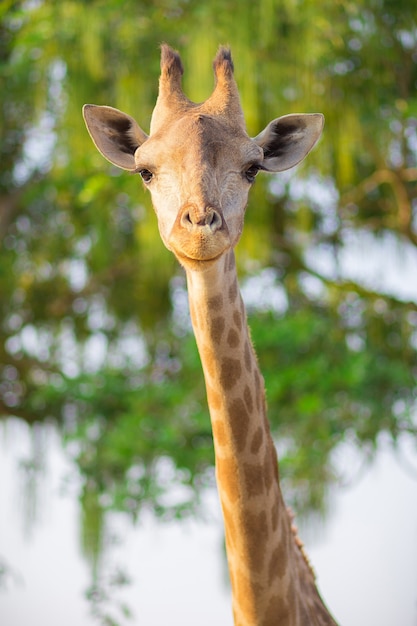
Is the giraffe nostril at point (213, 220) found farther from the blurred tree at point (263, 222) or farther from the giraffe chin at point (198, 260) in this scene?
the blurred tree at point (263, 222)

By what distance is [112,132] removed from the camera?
12.1 feet

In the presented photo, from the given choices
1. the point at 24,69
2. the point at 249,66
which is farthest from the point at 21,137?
the point at 249,66

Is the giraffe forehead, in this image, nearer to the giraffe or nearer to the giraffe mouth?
the giraffe

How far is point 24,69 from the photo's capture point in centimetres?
1031

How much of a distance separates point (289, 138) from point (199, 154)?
2.37ft

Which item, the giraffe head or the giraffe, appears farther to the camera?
the giraffe

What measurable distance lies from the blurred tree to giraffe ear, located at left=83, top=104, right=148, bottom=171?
469 centimetres

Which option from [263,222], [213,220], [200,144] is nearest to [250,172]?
[200,144]

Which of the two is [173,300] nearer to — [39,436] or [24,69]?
[39,436]

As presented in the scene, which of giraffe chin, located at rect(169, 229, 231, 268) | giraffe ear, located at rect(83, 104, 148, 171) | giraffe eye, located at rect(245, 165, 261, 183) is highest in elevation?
giraffe ear, located at rect(83, 104, 148, 171)

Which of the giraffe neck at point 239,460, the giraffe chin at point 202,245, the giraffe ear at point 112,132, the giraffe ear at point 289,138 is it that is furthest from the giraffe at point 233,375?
the giraffe ear at point 112,132

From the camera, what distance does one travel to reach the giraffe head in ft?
8.94

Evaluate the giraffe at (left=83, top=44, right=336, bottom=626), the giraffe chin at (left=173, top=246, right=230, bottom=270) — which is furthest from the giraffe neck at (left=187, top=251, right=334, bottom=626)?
the giraffe chin at (left=173, top=246, right=230, bottom=270)

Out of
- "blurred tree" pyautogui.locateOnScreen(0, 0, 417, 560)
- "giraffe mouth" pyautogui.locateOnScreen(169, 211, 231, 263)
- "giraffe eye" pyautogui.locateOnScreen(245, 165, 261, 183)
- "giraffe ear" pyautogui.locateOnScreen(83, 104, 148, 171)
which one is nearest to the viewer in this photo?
"giraffe mouth" pyautogui.locateOnScreen(169, 211, 231, 263)
